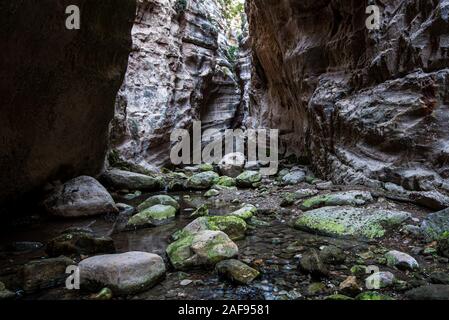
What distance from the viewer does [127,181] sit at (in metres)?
9.78

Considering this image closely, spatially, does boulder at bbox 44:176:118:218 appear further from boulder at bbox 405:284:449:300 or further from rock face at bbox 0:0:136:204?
boulder at bbox 405:284:449:300

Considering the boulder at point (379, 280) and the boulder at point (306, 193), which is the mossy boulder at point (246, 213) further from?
the boulder at point (379, 280)

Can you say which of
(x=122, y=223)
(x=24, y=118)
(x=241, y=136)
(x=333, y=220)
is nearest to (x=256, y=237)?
(x=333, y=220)

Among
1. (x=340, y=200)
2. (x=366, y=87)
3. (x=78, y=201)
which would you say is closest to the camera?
(x=340, y=200)

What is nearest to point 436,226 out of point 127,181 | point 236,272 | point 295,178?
point 236,272

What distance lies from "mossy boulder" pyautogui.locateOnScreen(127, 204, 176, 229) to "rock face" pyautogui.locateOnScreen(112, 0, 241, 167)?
7.04 metres

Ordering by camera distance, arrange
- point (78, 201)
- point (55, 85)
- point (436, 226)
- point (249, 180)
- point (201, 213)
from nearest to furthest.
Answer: point (436, 226) < point (55, 85) < point (201, 213) < point (78, 201) < point (249, 180)

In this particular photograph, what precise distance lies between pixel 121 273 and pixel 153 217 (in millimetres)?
3011

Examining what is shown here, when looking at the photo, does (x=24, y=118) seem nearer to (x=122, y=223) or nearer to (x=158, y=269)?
(x=122, y=223)

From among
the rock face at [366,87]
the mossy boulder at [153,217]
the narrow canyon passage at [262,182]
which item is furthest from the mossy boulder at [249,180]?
the mossy boulder at [153,217]

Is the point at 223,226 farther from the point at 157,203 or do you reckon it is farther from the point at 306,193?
the point at 306,193

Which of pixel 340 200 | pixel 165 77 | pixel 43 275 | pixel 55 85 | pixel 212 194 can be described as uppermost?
pixel 165 77

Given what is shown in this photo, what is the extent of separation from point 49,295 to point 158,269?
3.68 ft

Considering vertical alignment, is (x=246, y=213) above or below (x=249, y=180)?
below
